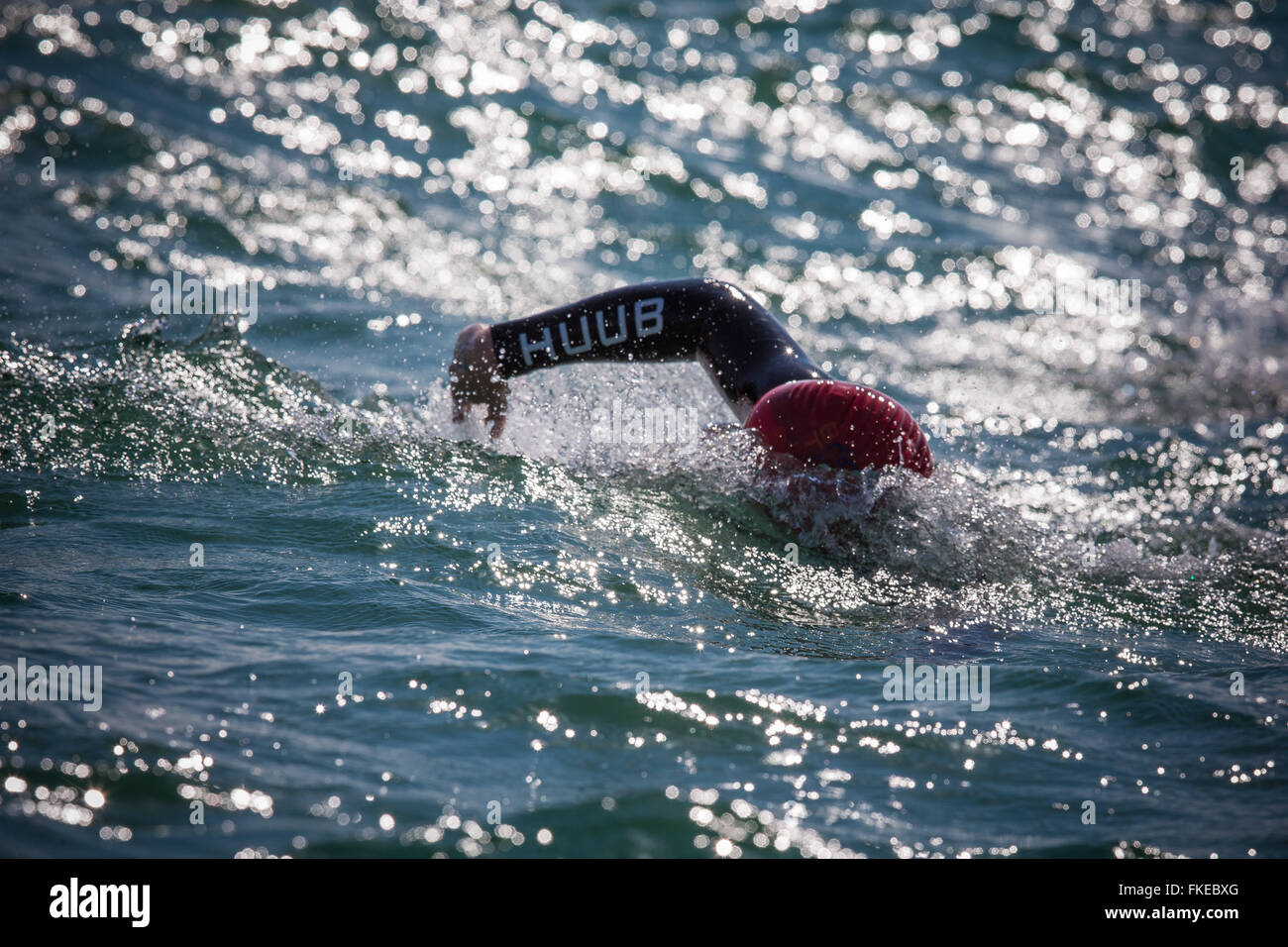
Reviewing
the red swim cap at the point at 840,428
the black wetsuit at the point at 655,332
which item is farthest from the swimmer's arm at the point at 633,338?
the red swim cap at the point at 840,428

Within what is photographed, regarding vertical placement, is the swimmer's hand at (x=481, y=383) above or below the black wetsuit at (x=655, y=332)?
below

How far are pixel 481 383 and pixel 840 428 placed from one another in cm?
172

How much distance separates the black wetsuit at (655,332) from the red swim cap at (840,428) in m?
0.67

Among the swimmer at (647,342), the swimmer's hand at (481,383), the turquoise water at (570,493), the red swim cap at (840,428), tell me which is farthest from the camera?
the swimmer's hand at (481,383)

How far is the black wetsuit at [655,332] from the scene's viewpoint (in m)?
5.06

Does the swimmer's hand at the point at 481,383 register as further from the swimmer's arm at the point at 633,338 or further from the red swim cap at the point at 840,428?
the red swim cap at the point at 840,428

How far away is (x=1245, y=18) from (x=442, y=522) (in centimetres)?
1866

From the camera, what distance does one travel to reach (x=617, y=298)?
5.08 meters

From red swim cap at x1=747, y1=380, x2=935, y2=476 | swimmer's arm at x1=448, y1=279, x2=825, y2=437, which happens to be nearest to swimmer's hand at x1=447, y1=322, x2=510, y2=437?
swimmer's arm at x1=448, y1=279, x2=825, y2=437

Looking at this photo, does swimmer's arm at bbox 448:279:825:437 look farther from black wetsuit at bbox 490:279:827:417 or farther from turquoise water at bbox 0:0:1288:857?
turquoise water at bbox 0:0:1288:857

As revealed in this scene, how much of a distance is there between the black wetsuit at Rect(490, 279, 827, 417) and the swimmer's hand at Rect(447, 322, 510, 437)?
0.05 m

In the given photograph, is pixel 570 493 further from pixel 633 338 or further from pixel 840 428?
pixel 840 428

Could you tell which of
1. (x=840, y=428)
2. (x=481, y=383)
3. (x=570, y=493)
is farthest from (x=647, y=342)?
(x=840, y=428)

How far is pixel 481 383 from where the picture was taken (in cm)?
514
